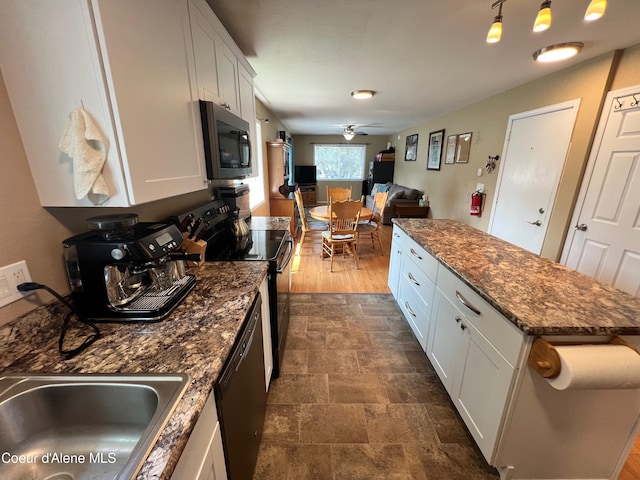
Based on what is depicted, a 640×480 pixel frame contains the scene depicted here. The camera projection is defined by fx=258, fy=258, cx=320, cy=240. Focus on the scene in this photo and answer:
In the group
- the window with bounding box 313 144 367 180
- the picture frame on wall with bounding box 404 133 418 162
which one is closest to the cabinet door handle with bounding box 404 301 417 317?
the picture frame on wall with bounding box 404 133 418 162

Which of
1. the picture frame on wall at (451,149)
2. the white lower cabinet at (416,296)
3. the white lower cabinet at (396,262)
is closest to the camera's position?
the white lower cabinet at (416,296)

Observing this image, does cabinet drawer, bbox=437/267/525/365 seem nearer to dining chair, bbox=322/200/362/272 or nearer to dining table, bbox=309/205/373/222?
Answer: dining chair, bbox=322/200/362/272

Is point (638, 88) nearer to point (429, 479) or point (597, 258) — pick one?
point (597, 258)

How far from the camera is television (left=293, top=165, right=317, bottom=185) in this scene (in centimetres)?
834

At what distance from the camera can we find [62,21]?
70cm

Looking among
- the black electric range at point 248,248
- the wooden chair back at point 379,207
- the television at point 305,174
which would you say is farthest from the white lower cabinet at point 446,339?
the television at point 305,174

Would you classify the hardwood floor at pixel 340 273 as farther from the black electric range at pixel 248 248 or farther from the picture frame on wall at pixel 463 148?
the picture frame on wall at pixel 463 148

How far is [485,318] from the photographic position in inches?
47.1

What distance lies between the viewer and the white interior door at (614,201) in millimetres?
2078

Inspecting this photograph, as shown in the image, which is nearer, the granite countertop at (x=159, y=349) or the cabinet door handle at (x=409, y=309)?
the granite countertop at (x=159, y=349)

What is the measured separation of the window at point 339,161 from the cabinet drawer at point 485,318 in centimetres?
791

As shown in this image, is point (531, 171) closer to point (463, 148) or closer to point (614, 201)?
point (614, 201)

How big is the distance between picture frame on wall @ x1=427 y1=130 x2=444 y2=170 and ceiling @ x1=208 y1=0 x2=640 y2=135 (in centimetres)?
175

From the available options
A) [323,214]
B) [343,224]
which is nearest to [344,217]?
[343,224]
